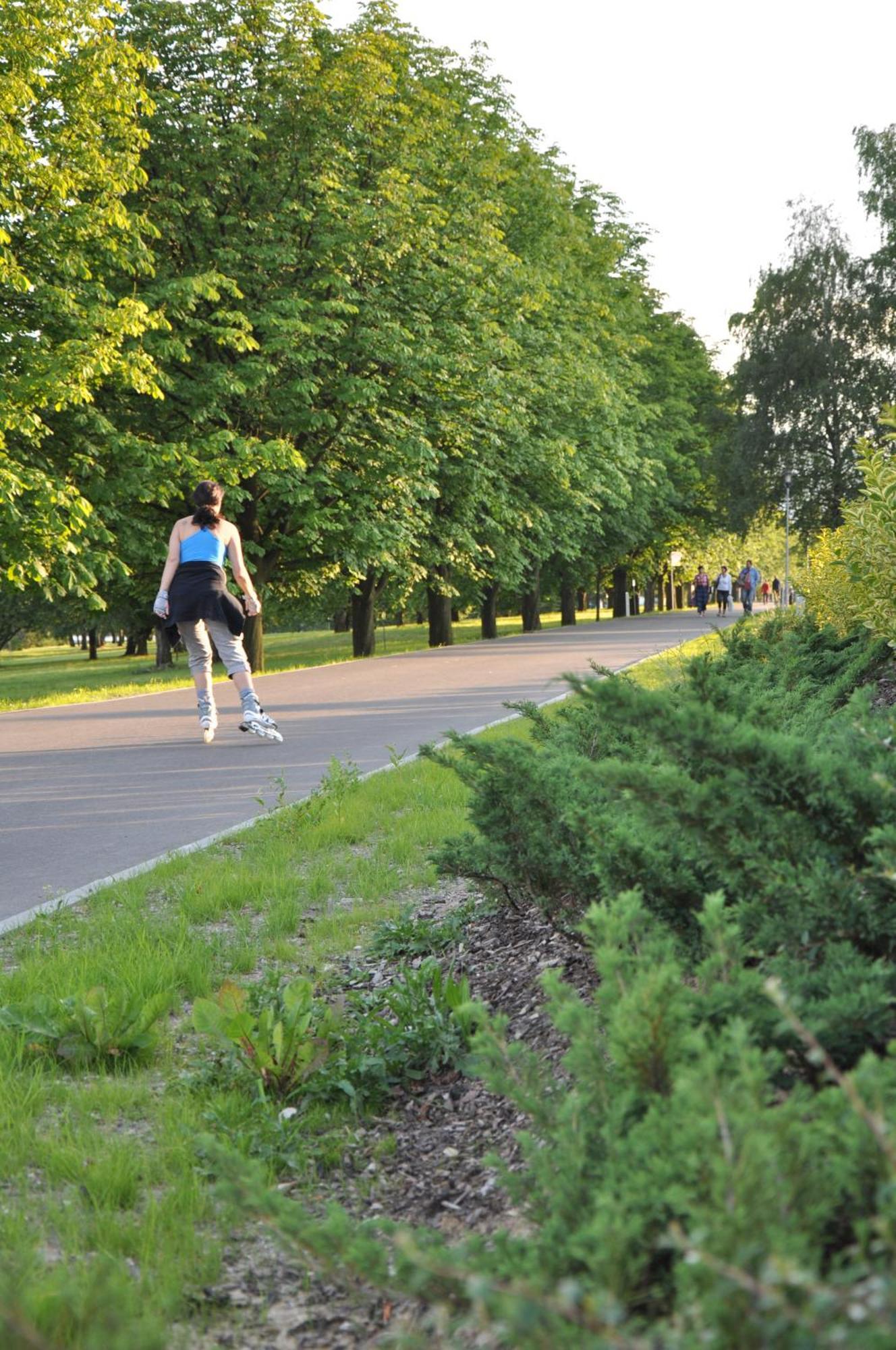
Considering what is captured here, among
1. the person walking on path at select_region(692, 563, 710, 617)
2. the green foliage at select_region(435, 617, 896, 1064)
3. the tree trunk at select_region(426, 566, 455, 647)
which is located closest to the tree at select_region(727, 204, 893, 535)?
the person walking on path at select_region(692, 563, 710, 617)

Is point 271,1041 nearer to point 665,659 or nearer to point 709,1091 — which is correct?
point 709,1091

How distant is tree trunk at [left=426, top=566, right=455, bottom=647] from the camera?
33094 mm

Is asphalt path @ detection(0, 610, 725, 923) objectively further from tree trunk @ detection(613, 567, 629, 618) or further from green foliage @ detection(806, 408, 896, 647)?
tree trunk @ detection(613, 567, 629, 618)

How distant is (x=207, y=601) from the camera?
38.1 ft

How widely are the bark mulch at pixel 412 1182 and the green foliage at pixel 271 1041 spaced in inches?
10.4

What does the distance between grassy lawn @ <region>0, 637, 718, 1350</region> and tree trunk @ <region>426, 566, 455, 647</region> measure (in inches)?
1033

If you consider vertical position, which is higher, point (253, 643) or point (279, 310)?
point (279, 310)

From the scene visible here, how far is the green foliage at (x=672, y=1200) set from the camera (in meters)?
1.47

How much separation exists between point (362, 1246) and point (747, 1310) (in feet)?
2.17

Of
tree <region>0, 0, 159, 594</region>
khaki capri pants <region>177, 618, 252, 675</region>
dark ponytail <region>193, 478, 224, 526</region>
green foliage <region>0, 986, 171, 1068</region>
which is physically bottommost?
green foliage <region>0, 986, 171, 1068</region>

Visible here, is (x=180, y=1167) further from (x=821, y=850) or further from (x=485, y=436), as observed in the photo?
(x=485, y=436)

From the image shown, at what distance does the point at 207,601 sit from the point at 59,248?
893cm

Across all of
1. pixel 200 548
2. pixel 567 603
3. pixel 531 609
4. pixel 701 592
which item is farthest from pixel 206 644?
pixel 701 592

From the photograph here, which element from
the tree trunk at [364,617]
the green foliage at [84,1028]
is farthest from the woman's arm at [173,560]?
the tree trunk at [364,617]
